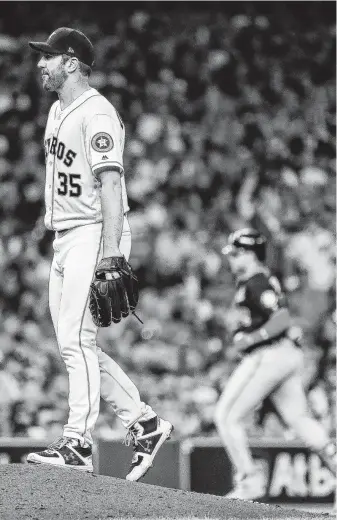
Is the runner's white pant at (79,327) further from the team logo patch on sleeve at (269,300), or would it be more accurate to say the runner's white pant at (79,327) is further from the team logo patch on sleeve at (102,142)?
the team logo patch on sleeve at (269,300)

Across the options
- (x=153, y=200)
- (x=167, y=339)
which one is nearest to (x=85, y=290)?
(x=167, y=339)

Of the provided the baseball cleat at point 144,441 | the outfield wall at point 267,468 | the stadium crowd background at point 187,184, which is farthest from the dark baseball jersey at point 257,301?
the stadium crowd background at point 187,184

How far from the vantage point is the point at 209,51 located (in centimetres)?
1317

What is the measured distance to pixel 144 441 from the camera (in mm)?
4848

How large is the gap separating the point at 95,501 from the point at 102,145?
145cm

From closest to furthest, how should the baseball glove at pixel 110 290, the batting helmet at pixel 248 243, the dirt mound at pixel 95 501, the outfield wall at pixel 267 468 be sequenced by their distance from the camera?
the dirt mound at pixel 95 501, the baseball glove at pixel 110 290, the batting helmet at pixel 248 243, the outfield wall at pixel 267 468

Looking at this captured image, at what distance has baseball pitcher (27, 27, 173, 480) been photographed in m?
4.53

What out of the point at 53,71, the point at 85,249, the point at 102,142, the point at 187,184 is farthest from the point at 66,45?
the point at 187,184

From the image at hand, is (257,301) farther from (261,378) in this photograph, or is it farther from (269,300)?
(261,378)

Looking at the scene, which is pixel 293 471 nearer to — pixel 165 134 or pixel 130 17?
pixel 165 134

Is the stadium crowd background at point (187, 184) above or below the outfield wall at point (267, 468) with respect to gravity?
above

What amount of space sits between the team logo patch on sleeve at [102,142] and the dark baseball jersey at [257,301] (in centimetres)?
273

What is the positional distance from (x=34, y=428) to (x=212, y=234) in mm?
3032

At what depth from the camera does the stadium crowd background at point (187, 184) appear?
1102 centimetres
